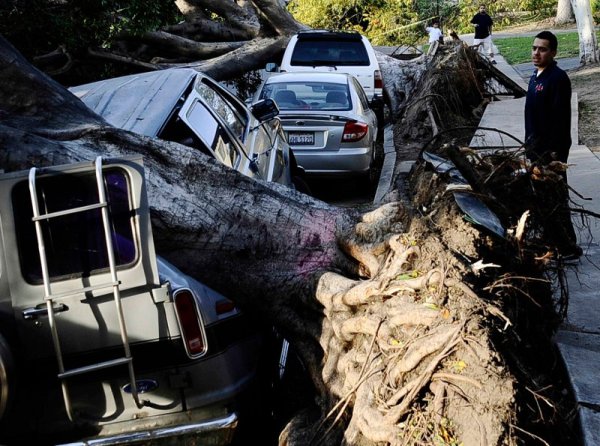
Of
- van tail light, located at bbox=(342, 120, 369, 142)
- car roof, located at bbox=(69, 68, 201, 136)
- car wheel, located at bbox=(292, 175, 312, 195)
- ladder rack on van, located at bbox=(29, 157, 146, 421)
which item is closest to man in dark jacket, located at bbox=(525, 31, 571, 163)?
car roof, located at bbox=(69, 68, 201, 136)

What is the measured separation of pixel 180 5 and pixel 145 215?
19.6 meters

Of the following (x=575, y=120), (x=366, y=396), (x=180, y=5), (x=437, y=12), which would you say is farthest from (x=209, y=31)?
(x=366, y=396)

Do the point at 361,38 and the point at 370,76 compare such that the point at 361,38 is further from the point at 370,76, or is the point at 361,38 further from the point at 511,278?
the point at 511,278

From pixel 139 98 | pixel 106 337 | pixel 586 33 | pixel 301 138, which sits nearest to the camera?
pixel 106 337

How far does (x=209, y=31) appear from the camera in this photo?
23.3 m

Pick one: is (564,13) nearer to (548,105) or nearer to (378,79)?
(378,79)

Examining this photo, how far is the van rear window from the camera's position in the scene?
4.55 m

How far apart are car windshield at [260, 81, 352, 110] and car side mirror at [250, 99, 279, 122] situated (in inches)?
132

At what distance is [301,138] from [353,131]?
2.27 ft

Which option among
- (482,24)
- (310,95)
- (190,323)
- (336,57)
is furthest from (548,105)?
(482,24)

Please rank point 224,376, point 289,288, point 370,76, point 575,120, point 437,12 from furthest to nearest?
point 437,12 < point 370,76 < point 575,120 < point 289,288 < point 224,376

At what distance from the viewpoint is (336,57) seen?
703 inches

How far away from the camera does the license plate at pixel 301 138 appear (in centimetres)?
1207

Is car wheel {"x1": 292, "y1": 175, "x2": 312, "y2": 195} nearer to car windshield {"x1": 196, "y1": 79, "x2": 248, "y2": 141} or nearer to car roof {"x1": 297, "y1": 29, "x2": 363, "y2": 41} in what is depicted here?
car windshield {"x1": 196, "y1": 79, "x2": 248, "y2": 141}
